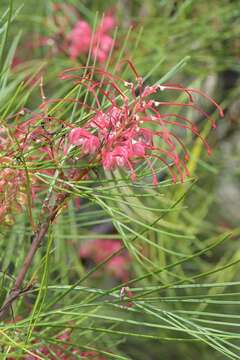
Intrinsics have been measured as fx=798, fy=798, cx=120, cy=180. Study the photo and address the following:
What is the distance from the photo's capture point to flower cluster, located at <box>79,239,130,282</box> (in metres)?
1.72

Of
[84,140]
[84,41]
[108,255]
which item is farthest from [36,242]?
[108,255]

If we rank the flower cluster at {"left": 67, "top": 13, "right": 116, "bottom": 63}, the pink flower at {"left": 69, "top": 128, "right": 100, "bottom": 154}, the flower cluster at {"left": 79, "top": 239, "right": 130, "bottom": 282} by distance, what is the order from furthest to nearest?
the flower cluster at {"left": 79, "top": 239, "right": 130, "bottom": 282} < the flower cluster at {"left": 67, "top": 13, "right": 116, "bottom": 63} < the pink flower at {"left": 69, "top": 128, "right": 100, "bottom": 154}

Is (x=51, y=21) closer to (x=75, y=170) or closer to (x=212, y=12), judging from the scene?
(x=212, y=12)

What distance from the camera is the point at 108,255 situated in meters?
1.71

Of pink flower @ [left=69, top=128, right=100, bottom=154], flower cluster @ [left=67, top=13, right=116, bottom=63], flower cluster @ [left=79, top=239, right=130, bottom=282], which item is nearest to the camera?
pink flower @ [left=69, top=128, right=100, bottom=154]

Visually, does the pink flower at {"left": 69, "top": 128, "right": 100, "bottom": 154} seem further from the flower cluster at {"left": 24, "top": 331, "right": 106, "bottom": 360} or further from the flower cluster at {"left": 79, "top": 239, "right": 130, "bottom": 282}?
the flower cluster at {"left": 79, "top": 239, "right": 130, "bottom": 282}

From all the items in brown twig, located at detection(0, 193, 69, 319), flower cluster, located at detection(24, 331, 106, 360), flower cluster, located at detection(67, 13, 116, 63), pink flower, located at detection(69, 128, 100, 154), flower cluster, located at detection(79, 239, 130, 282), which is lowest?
flower cluster, located at detection(79, 239, 130, 282)

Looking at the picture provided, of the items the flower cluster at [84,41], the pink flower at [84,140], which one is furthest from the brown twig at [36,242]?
the flower cluster at [84,41]

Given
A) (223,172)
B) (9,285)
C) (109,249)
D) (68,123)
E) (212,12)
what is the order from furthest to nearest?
1. (109,249)
2. (223,172)
3. (212,12)
4. (9,285)
5. (68,123)

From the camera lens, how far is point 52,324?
2.26ft

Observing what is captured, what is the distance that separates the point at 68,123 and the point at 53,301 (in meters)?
0.16

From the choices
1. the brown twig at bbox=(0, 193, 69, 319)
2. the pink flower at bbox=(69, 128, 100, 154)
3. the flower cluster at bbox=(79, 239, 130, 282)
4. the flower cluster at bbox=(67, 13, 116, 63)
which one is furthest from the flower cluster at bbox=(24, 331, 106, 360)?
the flower cluster at bbox=(79, 239, 130, 282)

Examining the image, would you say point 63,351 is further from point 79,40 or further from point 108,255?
A: point 108,255

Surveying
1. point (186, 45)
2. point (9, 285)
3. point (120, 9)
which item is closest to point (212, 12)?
point (186, 45)
